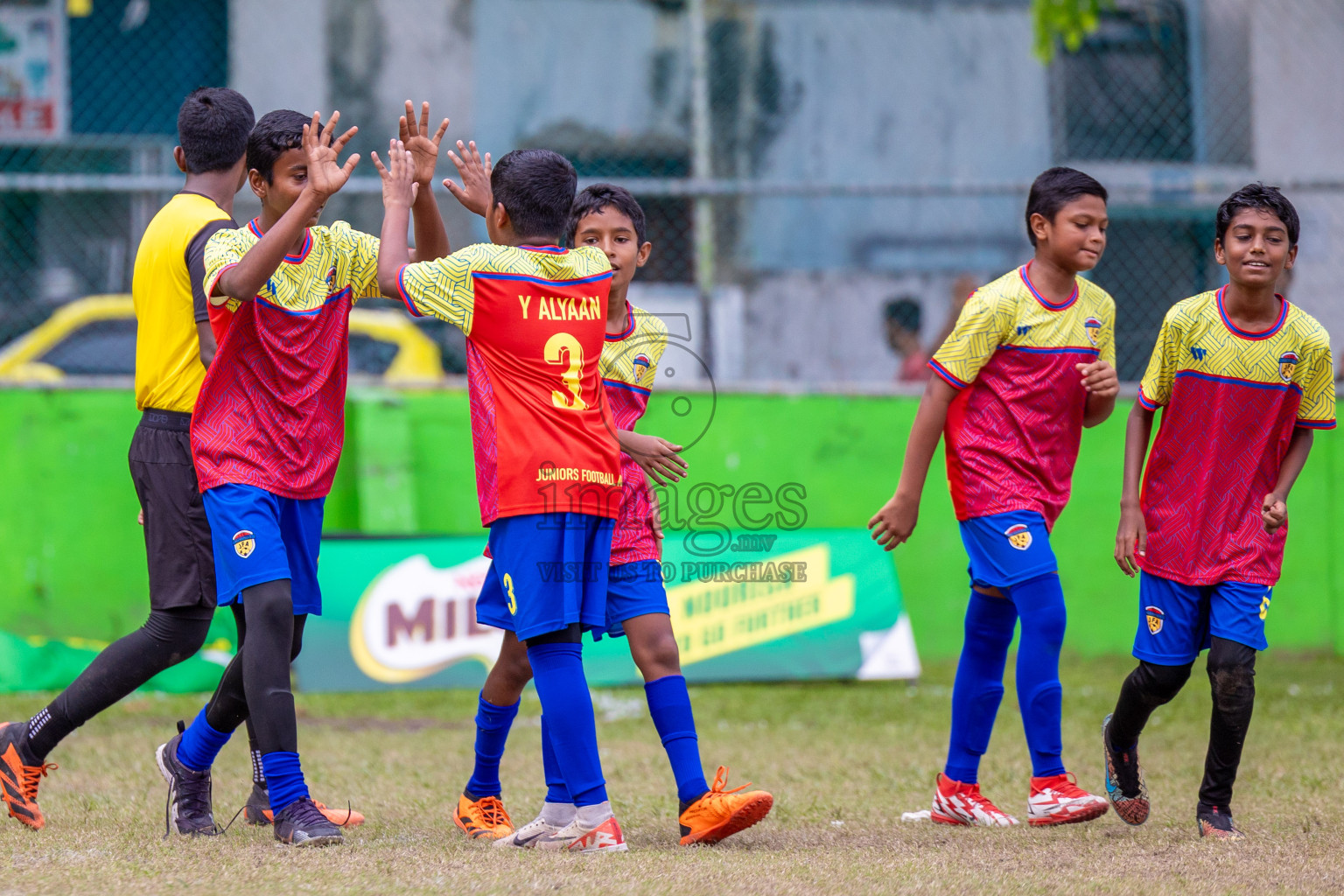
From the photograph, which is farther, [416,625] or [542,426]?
[416,625]

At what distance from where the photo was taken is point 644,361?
4.46 meters

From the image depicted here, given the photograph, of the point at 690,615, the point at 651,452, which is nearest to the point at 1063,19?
the point at 690,615

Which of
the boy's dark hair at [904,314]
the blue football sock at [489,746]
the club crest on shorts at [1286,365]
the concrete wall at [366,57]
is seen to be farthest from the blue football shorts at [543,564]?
the concrete wall at [366,57]

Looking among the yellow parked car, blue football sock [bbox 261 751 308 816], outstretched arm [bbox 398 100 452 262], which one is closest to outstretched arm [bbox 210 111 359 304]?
outstretched arm [bbox 398 100 452 262]

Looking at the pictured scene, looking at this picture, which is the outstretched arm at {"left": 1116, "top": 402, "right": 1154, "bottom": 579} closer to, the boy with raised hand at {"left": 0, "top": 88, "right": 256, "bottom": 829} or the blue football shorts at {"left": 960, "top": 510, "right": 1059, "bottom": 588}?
the blue football shorts at {"left": 960, "top": 510, "right": 1059, "bottom": 588}

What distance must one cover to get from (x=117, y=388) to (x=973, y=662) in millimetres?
5161

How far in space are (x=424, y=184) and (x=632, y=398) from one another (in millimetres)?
913

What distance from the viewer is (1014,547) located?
4355 mm

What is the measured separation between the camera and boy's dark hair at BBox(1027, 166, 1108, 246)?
4.46 meters

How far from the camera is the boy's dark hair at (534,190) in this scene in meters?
3.93

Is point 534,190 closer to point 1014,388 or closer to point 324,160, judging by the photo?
point 324,160

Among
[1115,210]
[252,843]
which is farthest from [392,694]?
[1115,210]

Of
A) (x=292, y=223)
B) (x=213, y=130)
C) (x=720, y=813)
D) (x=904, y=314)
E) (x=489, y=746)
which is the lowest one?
(x=720, y=813)

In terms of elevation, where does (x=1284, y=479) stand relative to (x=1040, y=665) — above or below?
above
